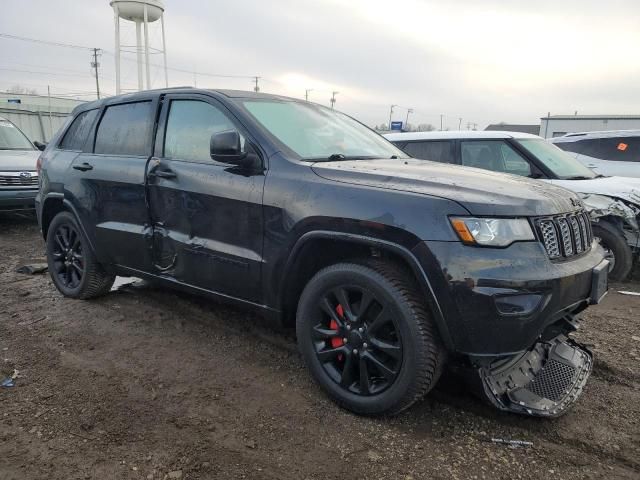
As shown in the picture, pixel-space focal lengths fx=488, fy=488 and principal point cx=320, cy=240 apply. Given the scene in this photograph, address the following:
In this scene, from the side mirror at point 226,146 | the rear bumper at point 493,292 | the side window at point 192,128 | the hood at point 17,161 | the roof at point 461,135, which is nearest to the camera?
the rear bumper at point 493,292

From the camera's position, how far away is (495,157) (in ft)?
19.8

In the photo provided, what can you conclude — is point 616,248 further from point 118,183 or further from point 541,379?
point 118,183

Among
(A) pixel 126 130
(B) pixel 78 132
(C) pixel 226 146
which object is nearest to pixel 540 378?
(C) pixel 226 146

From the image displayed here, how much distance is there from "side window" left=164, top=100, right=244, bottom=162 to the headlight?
1711 millimetres

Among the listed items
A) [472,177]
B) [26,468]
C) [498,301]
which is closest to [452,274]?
[498,301]

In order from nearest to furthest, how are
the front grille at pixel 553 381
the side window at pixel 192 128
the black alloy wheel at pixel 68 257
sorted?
1. the front grille at pixel 553 381
2. the side window at pixel 192 128
3. the black alloy wheel at pixel 68 257

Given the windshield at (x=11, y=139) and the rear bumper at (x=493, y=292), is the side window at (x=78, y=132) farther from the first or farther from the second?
the windshield at (x=11, y=139)

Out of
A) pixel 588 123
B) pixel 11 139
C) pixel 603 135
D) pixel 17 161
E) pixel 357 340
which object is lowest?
pixel 357 340

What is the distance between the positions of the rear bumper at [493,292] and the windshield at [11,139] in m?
9.32

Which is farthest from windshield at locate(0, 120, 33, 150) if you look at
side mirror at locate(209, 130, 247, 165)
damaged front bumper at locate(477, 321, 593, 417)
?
damaged front bumper at locate(477, 321, 593, 417)

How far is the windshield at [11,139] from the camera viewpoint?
906 cm

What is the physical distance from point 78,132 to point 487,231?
3.90m

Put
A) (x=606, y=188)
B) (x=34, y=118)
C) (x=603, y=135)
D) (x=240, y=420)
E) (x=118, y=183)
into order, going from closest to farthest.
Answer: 1. (x=240, y=420)
2. (x=118, y=183)
3. (x=606, y=188)
4. (x=603, y=135)
5. (x=34, y=118)

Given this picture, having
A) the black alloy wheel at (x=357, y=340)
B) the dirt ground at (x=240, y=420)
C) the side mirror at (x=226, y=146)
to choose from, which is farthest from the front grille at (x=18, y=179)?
the black alloy wheel at (x=357, y=340)
